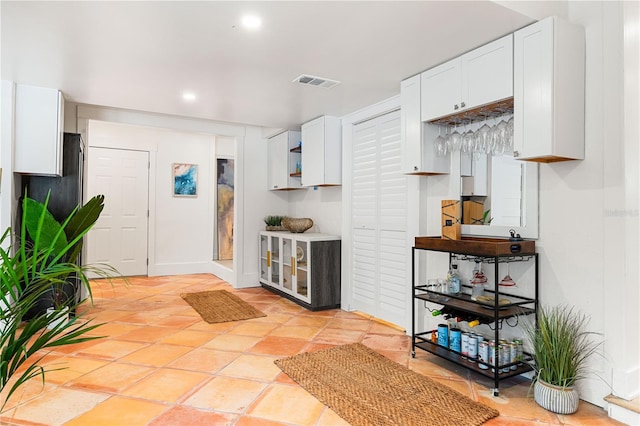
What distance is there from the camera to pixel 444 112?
9.59ft

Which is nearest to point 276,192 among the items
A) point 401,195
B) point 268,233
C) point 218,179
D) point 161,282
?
point 268,233

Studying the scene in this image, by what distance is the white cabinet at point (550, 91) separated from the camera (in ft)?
7.39

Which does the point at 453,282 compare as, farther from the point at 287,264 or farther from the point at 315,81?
the point at 287,264

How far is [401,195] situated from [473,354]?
1.62 meters

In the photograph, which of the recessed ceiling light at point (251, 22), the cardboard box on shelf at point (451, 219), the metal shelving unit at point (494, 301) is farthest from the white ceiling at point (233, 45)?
the metal shelving unit at point (494, 301)

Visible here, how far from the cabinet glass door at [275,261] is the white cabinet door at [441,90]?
2926 mm

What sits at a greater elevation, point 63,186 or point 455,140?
point 455,140

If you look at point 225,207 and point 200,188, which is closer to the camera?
point 200,188

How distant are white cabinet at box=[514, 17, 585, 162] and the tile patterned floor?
1.53 meters

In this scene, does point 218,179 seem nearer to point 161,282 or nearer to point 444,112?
point 161,282

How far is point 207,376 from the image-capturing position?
2.77 metres

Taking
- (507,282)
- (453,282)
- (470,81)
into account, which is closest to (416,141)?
(470,81)

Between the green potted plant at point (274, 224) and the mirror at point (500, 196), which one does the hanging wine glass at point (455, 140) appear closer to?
the mirror at point (500, 196)

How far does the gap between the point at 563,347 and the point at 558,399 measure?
290mm
